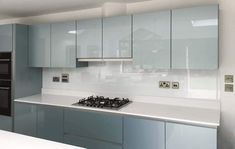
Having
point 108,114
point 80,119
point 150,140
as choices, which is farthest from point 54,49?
point 150,140

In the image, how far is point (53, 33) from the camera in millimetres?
3016

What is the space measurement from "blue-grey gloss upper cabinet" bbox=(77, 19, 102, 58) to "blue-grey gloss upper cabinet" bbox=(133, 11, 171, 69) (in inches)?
19.4

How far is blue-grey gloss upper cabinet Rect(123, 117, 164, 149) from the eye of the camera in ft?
7.00

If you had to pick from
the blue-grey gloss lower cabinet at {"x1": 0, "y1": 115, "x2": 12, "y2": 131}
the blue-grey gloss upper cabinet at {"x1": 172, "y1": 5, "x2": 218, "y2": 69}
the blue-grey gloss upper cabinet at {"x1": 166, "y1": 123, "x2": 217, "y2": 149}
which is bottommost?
the blue-grey gloss lower cabinet at {"x1": 0, "y1": 115, "x2": 12, "y2": 131}

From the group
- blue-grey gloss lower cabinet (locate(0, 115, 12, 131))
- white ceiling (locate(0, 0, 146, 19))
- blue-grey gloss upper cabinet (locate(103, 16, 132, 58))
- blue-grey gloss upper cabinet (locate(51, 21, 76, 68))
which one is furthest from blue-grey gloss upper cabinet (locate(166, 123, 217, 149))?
blue-grey gloss lower cabinet (locate(0, 115, 12, 131))

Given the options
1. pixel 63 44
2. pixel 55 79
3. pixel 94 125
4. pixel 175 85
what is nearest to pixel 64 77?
pixel 55 79

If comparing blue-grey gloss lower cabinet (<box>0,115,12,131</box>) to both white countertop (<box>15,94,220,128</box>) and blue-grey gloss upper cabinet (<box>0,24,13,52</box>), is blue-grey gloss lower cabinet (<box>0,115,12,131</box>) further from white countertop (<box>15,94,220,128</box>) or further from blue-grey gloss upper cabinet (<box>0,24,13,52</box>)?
blue-grey gloss upper cabinet (<box>0,24,13,52</box>)

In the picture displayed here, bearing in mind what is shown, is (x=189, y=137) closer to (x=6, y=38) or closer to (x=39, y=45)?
(x=39, y=45)

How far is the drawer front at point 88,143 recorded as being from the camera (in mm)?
2352

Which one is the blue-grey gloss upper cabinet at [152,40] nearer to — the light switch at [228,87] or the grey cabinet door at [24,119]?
the light switch at [228,87]

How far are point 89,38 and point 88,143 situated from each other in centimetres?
132

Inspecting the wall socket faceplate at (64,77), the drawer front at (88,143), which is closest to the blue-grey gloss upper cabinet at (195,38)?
the drawer front at (88,143)

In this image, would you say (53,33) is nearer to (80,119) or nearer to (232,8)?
(80,119)

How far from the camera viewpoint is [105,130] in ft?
7.81
